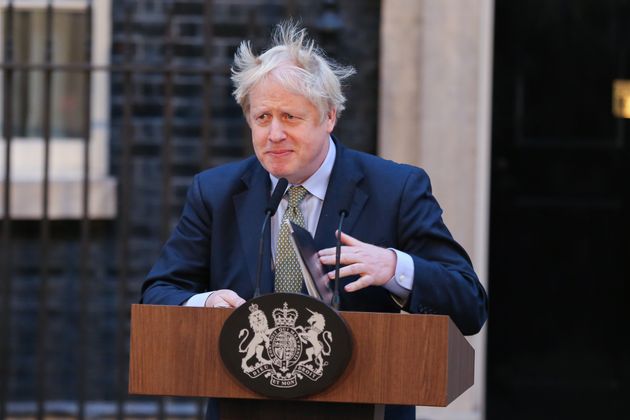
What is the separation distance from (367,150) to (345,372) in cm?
381

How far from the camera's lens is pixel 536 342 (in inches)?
264

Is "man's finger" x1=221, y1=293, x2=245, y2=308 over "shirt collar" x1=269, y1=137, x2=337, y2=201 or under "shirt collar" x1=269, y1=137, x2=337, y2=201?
under

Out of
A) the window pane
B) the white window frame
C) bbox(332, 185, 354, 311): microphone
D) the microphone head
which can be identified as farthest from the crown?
the window pane

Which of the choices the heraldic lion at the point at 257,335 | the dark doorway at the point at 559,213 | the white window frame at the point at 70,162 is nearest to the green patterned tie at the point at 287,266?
the heraldic lion at the point at 257,335

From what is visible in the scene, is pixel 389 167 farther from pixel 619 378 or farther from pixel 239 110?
pixel 619 378

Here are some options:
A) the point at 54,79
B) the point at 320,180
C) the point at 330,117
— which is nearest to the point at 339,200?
the point at 320,180

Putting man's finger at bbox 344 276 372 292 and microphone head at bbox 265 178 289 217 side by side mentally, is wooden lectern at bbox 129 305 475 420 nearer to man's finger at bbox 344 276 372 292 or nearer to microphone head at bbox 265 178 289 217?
man's finger at bbox 344 276 372 292

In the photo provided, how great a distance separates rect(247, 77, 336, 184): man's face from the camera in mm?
2996

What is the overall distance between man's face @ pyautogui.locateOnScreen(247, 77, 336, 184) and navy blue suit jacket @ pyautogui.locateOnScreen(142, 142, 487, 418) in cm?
16

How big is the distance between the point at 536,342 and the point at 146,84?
2302 mm

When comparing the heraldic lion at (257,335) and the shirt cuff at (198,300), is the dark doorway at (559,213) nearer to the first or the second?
the shirt cuff at (198,300)

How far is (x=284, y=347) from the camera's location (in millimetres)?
2625

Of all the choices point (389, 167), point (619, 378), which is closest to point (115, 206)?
point (619, 378)

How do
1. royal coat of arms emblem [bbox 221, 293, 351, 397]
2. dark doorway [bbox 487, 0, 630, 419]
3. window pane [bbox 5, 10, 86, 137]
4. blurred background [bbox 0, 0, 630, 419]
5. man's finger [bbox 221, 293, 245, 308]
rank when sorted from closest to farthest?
1. royal coat of arms emblem [bbox 221, 293, 351, 397]
2. man's finger [bbox 221, 293, 245, 308]
3. blurred background [bbox 0, 0, 630, 419]
4. window pane [bbox 5, 10, 86, 137]
5. dark doorway [bbox 487, 0, 630, 419]
